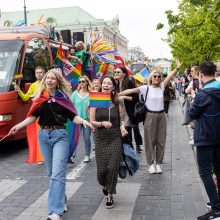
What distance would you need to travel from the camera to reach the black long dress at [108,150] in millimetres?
5520

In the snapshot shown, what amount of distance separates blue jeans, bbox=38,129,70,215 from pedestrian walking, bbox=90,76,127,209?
548mm

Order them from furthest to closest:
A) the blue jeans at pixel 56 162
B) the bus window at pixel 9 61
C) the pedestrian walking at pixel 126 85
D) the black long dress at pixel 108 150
Answer: the bus window at pixel 9 61
the pedestrian walking at pixel 126 85
the black long dress at pixel 108 150
the blue jeans at pixel 56 162

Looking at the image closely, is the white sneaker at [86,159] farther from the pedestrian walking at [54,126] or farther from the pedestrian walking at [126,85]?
the pedestrian walking at [54,126]

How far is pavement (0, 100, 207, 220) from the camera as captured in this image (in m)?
5.39

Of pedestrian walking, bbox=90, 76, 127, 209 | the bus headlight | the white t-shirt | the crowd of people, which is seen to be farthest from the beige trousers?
the bus headlight

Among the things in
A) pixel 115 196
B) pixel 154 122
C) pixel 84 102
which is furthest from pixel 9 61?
pixel 115 196

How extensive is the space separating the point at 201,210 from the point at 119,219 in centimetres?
108

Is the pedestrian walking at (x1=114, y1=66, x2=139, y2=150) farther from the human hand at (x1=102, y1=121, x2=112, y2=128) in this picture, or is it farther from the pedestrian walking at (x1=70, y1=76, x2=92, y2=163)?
the human hand at (x1=102, y1=121, x2=112, y2=128)

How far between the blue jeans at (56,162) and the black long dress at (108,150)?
1.81 feet

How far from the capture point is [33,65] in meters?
10.7

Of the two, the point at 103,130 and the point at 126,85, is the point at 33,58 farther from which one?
the point at 103,130

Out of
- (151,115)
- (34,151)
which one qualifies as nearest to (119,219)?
(34,151)

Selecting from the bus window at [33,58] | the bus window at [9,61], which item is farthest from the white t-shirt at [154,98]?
the bus window at [33,58]

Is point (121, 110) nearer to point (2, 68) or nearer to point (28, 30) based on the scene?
point (2, 68)
